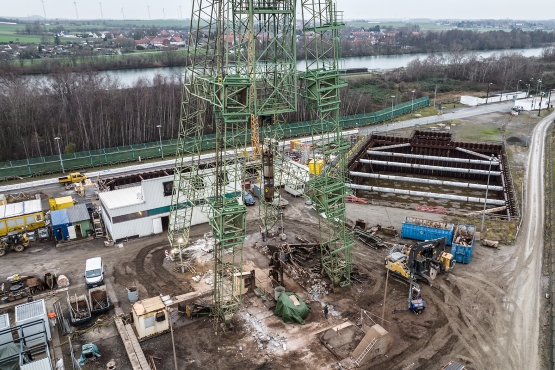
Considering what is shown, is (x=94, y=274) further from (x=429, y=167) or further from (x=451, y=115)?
(x=451, y=115)

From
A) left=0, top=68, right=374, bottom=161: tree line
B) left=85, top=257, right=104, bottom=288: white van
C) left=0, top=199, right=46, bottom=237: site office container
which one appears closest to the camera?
left=85, top=257, right=104, bottom=288: white van

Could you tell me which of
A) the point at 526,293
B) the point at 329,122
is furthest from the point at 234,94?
the point at 526,293

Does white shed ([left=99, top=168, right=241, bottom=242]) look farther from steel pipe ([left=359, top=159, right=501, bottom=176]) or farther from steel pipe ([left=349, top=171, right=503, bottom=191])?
steel pipe ([left=359, top=159, right=501, bottom=176])

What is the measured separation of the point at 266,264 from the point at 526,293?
1547 cm

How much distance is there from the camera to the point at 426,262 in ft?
82.7

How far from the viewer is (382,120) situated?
6688 centimetres


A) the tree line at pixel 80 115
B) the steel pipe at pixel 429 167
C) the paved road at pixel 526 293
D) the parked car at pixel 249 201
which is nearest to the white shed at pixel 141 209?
the parked car at pixel 249 201

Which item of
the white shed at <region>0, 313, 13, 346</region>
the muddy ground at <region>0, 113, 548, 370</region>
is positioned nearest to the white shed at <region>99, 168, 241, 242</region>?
the muddy ground at <region>0, 113, 548, 370</region>

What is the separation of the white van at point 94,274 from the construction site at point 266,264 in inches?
4.6

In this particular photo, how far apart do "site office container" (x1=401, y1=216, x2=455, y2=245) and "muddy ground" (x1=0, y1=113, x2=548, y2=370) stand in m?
A: 1.23

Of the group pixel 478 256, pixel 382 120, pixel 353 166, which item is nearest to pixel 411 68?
pixel 382 120

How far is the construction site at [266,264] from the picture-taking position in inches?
778

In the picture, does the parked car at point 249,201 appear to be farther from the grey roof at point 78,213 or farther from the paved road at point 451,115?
the paved road at point 451,115

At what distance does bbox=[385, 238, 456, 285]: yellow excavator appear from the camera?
24891mm
